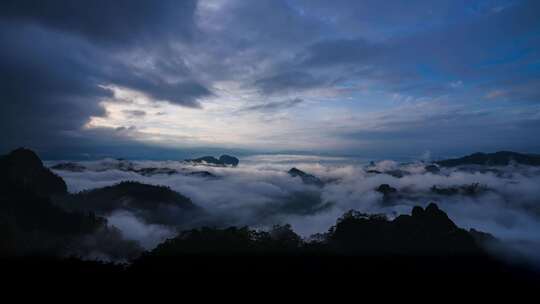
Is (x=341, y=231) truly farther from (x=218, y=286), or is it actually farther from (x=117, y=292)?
(x=117, y=292)

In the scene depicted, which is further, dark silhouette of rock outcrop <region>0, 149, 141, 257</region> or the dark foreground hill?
dark silhouette of rock outcrop <region>0, 149, 141, 257</region>

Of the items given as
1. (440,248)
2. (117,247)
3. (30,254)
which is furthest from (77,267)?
(440,248)

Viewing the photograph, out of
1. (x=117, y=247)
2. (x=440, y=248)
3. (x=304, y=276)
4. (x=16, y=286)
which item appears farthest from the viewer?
(x=117, y=247)

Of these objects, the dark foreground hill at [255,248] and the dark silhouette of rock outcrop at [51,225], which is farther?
the dark silhouette of rock outcrop at [51,225]

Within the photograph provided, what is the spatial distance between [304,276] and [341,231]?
46224mm

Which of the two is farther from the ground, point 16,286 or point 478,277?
point 16,286

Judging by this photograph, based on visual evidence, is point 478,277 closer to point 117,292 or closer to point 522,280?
point 522,280

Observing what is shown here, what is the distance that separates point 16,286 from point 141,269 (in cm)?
3562

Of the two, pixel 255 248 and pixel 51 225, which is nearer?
pixel 255 248

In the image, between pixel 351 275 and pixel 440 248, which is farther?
pixel 440 248

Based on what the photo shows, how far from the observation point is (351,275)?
402 ft

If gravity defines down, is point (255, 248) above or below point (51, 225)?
below

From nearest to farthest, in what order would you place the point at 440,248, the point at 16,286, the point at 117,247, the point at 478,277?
the point at 16,286 < the point at 478,277 < the point at 440,248 < the point at 117,247

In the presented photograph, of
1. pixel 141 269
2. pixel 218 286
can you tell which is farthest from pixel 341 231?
pixel 141 269
